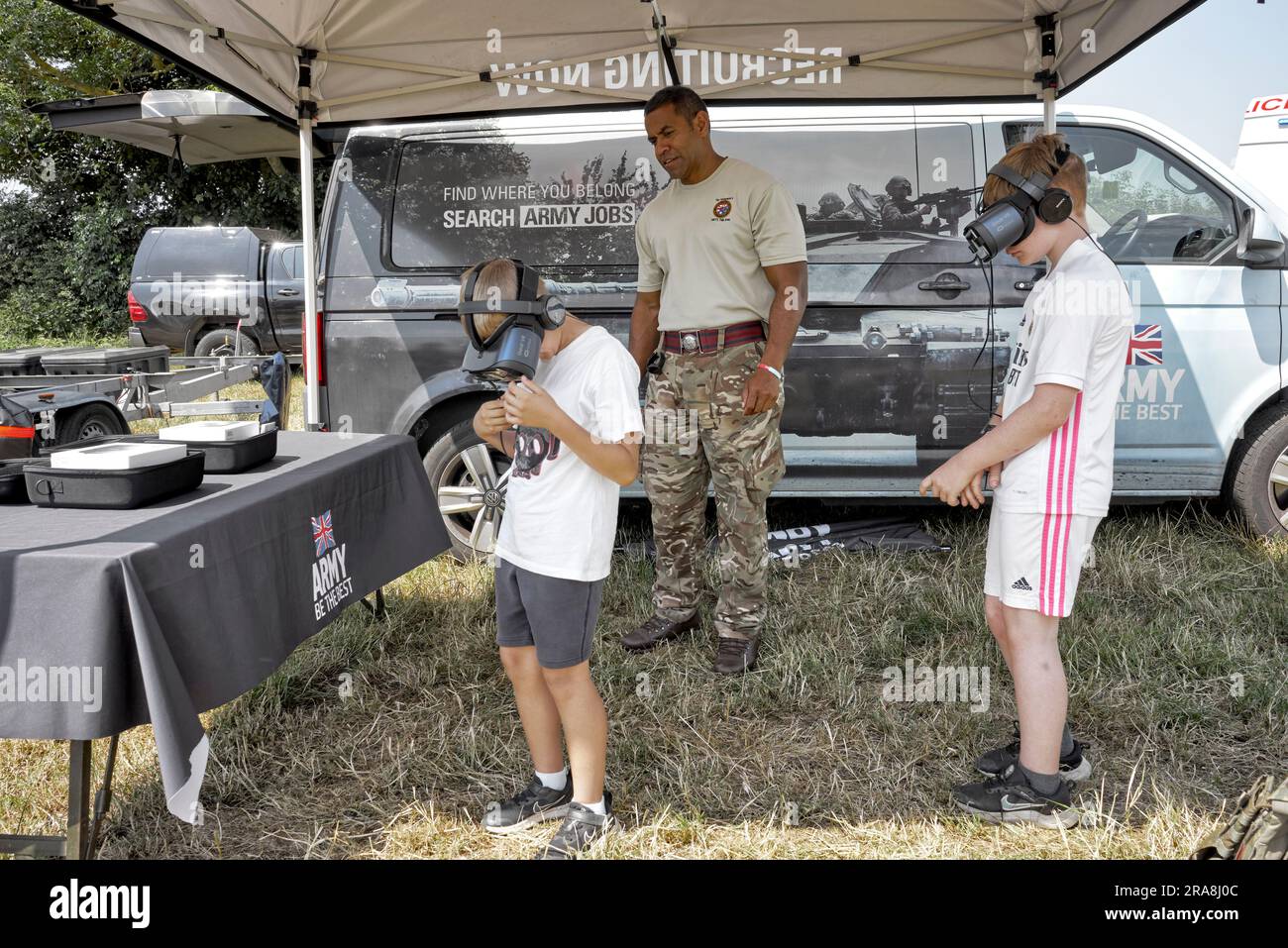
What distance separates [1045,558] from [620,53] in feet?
9.64

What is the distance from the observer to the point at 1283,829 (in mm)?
1394

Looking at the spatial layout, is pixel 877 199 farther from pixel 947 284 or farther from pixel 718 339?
pixel 718 339

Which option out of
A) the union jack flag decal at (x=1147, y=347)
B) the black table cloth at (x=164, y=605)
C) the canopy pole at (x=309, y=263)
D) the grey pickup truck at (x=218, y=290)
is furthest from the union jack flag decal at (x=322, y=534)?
the grey pickup truck at (x=218, y=290)

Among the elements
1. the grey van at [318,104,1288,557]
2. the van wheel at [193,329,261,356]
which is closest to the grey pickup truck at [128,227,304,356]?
the van wheel at [193,329,261,356]

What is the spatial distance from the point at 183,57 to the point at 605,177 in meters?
1.80

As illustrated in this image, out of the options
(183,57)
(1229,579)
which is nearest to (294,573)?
(183,57)

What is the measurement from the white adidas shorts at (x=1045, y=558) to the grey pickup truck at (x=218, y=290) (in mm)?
9472

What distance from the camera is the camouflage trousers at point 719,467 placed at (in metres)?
3.51

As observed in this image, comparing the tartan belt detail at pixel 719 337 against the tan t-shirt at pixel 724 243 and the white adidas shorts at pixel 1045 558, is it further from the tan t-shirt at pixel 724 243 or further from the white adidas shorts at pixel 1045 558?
the white adidas shorts at pixel 1045 558

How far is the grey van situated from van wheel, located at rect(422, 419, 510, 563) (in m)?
0.09

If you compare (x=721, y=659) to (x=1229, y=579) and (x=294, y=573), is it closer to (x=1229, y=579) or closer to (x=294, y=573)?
(x=294, y=573)

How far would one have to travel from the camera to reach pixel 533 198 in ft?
14.7

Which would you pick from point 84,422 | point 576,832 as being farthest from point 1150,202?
point 84,422

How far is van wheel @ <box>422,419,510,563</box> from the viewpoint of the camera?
4641 millimetres
